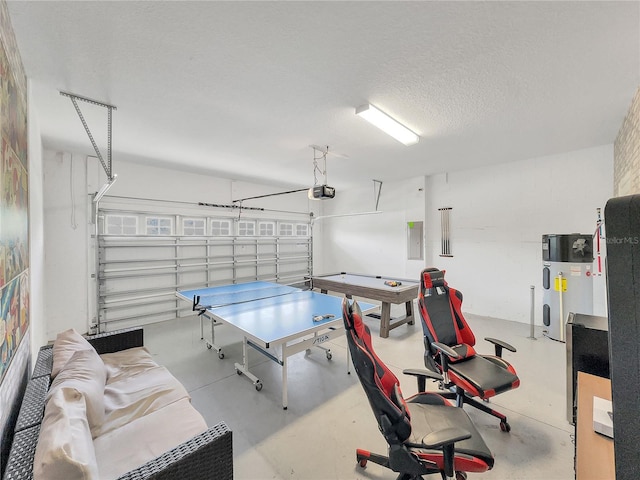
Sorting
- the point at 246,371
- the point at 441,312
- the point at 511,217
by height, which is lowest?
the point at 246,371

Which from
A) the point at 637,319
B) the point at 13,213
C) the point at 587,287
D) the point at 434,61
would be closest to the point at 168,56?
the point at 13,213

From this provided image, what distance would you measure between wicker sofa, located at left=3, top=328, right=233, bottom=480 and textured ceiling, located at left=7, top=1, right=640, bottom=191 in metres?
Answer: 2.19

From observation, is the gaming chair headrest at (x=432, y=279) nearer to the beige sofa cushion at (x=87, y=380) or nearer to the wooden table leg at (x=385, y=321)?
the wooden table leg at (x=385, y=321)

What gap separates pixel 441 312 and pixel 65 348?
3.05 meters

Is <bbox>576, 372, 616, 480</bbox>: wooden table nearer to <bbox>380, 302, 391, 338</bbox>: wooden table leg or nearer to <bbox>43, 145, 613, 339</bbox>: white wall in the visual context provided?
<bbox>380, 302, 391, 338</bbox>: wooden table leg

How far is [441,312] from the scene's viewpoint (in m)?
2.53

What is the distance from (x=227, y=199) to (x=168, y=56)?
165 inches

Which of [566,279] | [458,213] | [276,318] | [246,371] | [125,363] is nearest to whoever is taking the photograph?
[125,363]

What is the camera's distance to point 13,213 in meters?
1.63

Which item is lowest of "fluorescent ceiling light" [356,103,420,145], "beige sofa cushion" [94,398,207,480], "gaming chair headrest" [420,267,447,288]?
"beige sofa cushion" [94,398,207,480]

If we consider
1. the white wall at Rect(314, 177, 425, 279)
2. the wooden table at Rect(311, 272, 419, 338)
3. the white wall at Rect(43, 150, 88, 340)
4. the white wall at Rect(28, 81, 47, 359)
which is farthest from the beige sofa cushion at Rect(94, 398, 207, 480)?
the white wall at Rect(314, 177, 425, 279)

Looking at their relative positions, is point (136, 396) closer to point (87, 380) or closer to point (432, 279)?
point (87, 380)

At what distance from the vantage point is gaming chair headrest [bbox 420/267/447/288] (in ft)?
8.37

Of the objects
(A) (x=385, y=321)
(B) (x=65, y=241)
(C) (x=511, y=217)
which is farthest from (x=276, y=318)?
(C) (x=511, y=217)
